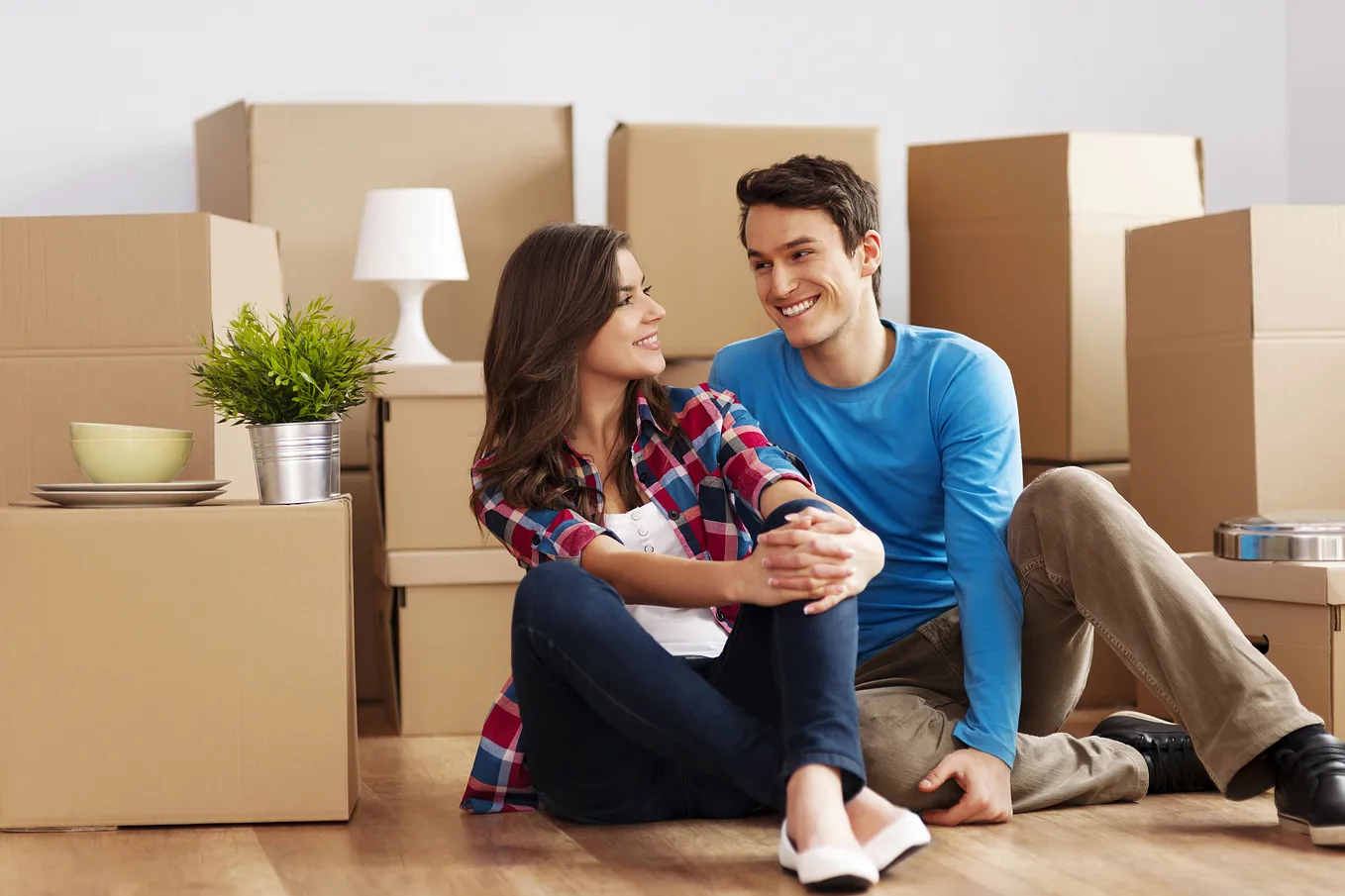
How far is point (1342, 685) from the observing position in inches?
66.8

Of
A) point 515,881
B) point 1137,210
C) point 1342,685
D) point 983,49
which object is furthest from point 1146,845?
Result: point 983,49

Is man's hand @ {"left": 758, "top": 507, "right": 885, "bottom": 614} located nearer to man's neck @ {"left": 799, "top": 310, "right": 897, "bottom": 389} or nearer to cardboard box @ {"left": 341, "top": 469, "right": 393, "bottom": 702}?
man's neck @ {"left": 799, "top": 310, "right": 897, "bottom": 389}

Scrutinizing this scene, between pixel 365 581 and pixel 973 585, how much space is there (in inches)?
47.6

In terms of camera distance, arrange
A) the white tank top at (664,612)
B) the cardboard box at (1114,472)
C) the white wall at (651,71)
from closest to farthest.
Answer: the white tank top at (664,612) → the cardboard box at (1114,472) → the white wall at (651,71)

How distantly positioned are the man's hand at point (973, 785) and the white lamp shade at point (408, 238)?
1180 mm

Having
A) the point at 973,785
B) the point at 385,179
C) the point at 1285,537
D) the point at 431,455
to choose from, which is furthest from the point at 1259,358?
the point at 385,179

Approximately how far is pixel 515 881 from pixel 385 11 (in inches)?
69.2

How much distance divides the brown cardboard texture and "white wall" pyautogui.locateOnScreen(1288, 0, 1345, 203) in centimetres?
120

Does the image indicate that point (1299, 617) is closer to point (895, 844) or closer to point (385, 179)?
point (895, 844)

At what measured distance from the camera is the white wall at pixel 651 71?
2510 mm

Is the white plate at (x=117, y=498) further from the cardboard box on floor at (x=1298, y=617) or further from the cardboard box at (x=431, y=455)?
the cardboard box on floor at (x=1298, y=617)

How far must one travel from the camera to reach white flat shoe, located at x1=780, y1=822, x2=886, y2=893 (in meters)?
1.21

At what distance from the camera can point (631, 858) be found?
1399mm

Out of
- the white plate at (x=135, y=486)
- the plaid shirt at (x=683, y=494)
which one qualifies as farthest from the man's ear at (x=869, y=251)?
the white plate at (x=135, y=486)
